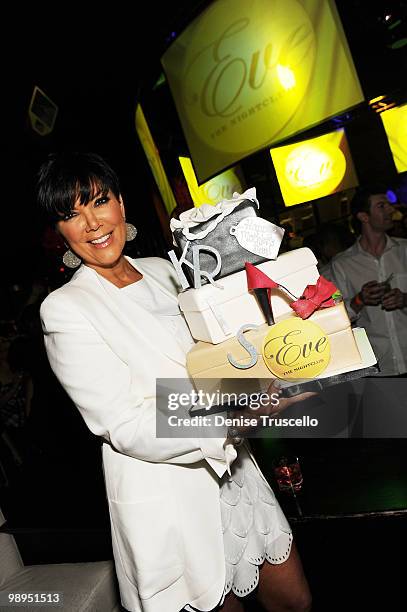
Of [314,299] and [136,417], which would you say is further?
[136,417]

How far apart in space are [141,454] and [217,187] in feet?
16.1

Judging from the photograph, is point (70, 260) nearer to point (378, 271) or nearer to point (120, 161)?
point (378, 271)

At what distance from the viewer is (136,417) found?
4.57ft

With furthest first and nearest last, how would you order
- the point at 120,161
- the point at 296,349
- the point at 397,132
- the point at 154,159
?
the point at 120,161
the point at 154,159
the point at 397,132
the point at 296,349

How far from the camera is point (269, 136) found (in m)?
3.82

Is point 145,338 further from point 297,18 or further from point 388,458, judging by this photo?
point 297,18

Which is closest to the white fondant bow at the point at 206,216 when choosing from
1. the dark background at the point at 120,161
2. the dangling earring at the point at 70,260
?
the dangling earring at the point at 70,260

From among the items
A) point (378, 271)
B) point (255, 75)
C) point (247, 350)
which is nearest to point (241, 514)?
point (247, 350)

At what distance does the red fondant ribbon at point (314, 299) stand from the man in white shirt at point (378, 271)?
7.56 feet

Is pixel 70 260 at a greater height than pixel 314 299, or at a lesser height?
greater

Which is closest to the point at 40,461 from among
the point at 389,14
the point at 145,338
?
the point at 145,338

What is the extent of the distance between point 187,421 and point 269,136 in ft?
10.1

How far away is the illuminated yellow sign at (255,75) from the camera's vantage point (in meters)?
3.37

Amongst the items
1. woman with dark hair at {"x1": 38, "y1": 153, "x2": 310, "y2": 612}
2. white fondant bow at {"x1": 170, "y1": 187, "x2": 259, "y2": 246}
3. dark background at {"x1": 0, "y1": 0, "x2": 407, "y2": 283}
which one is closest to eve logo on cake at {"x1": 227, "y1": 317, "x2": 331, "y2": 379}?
woman with dark hair at {"x1": 38, "y1": 153, "x2": 310, "y2": 612}
